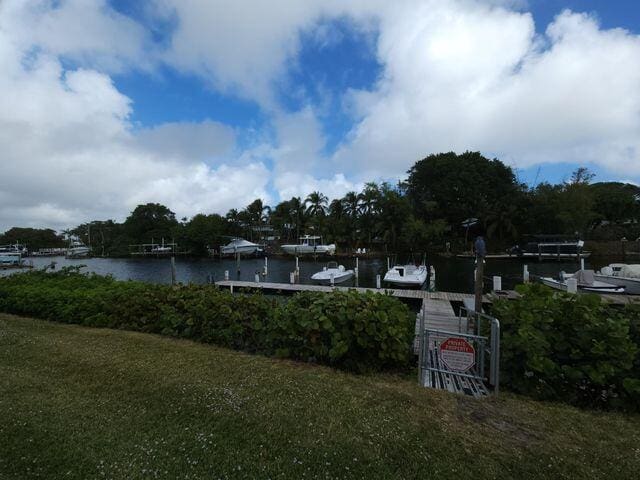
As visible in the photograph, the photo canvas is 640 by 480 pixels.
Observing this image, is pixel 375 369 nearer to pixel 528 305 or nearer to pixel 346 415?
pixel 346 415

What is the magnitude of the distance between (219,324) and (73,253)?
112 meters

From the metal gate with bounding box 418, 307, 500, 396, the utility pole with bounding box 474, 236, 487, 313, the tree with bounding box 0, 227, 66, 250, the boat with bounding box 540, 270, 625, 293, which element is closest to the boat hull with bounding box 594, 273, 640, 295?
the boat with bounding box 540, 270, 625, 293

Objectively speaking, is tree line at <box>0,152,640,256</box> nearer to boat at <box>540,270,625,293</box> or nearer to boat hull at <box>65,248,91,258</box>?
boat at <box>540,270,625,293</box>

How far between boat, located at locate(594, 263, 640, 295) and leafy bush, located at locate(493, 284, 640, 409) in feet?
58.1

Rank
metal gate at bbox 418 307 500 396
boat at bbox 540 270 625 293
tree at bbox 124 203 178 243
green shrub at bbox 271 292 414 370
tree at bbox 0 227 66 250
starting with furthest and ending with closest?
tree at bbox 0 227 66 250 < tree at bbox 124 203 178 243 < boat at bbox 540 270 625 293 < green shrub at bbox 271 292 414 370 < metal gate at bbox 418 307 500 396

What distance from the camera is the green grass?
257 cm

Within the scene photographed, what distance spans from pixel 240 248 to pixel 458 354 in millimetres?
57712

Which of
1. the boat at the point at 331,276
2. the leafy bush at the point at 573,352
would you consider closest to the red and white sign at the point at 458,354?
the leafy bush at the point at 573,352

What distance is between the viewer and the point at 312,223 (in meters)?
60.6

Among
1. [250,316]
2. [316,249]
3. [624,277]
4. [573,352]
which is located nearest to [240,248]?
[316,249]

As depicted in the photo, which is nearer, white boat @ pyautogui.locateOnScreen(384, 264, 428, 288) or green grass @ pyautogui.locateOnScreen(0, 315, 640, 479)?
green grass @ pyautogui.locateOnScreen(0, 315, 640, 479)

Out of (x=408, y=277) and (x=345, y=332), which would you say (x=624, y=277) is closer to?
(x=408, y=277)

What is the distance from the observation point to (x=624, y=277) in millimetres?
18266

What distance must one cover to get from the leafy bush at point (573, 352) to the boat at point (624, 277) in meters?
17.7
